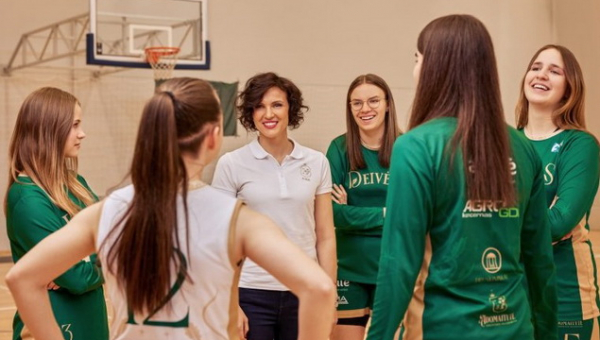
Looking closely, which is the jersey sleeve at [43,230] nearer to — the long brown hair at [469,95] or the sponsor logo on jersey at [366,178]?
the long brown hair at [469,95]

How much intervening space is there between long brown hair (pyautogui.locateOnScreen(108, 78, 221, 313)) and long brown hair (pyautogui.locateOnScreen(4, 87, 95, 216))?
113cm

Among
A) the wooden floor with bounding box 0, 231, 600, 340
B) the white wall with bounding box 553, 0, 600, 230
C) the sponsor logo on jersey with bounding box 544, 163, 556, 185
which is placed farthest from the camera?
the white wall with bounding box 553, 0, 600, 230

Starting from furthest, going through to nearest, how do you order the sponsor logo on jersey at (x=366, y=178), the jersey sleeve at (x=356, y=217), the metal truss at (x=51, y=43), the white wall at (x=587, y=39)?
the white wall at (x=587, y=39)
the metal truss at (x=51, y=43)
the sponsor logo on jersey at (x=366, y=178)
the jersey sleeve at (x=356, y=217)

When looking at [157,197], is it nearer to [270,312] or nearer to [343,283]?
[270,312]

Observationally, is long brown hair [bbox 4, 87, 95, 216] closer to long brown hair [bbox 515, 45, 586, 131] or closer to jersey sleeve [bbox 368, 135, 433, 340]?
jersey sleeve [bbox 368, 135, 433, 340]

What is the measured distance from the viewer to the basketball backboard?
10.4m

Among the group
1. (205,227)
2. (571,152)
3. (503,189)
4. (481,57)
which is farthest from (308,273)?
(571,152)

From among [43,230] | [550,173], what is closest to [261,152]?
[43,230]

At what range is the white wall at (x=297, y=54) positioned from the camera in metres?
10.7

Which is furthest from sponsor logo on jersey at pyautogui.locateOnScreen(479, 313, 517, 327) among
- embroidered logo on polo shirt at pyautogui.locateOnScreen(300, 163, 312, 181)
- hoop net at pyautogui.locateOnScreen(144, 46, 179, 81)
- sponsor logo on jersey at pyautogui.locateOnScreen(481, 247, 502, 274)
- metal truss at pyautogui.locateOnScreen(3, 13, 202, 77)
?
metal truss at pyautogui.locateOnScreen(3, 13, 202, 77)

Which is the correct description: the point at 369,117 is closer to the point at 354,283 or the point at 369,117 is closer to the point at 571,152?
the point at 354,283

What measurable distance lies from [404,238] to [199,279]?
53cm

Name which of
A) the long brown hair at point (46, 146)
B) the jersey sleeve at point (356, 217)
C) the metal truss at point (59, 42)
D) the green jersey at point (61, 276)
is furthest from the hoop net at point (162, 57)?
the green jersey at point (61, 276)

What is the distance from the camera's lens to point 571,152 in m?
2.94
